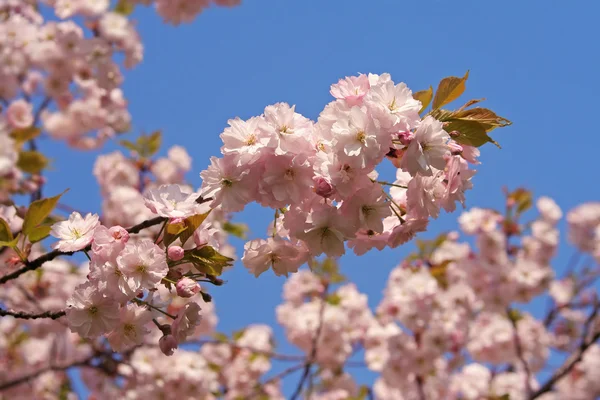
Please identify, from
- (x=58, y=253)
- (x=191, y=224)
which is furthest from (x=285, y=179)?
(x=58, y=253)

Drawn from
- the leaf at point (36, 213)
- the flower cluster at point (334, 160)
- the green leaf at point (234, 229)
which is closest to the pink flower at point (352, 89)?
the flower cluster at point (334, 160)

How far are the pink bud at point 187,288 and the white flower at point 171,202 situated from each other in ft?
0.53

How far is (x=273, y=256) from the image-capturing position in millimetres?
1492

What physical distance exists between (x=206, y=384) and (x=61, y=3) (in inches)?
136

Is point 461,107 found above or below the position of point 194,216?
above

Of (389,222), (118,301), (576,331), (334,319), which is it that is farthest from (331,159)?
(576,331)

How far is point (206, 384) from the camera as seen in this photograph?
4770mm

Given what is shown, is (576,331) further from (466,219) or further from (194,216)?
(194,216)

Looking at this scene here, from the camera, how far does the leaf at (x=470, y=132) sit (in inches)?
55.5

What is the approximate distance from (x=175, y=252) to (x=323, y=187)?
0.39 m

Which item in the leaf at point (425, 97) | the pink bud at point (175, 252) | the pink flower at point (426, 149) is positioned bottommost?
the pink bud at point (175, 252)

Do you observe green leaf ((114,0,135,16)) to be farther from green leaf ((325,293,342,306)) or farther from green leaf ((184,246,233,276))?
green leaf ((184,246,233,276))

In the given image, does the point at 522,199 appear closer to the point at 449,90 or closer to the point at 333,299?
the point at 333,299

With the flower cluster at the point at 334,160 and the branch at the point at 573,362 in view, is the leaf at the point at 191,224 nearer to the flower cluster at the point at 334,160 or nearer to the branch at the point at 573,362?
the flower cluster at the point at 334,160
